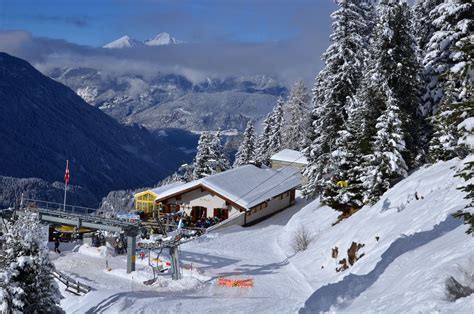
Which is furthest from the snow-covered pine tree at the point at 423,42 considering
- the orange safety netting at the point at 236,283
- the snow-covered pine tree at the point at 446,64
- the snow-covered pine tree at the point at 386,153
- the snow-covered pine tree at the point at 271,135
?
the snow-covered pine tree at the point at 271,135

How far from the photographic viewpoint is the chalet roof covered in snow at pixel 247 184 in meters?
45.9

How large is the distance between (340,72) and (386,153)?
43.2 ft

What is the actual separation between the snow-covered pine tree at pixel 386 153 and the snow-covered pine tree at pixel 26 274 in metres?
20.2

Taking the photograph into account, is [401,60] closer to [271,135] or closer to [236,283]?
[236,283]

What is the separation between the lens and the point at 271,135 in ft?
266

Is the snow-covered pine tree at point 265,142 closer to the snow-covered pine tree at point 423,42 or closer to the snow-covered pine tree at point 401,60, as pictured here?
the snow-covered pine tree at point 423,42

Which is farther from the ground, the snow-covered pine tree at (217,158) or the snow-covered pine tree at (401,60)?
the snow-covered pine tree at (401,60)

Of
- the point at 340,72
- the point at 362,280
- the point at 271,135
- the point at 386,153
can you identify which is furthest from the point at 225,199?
the point at 271,135

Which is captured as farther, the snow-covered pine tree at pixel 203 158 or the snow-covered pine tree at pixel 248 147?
the snow-covered pine tree at pixel 248 147

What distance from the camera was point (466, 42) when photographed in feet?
39.1

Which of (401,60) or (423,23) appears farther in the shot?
(423,23)

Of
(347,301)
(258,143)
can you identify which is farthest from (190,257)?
(258,143)

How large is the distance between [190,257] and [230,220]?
33.5ft

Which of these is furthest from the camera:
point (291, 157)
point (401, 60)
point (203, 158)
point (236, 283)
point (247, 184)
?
point (291, 157)
